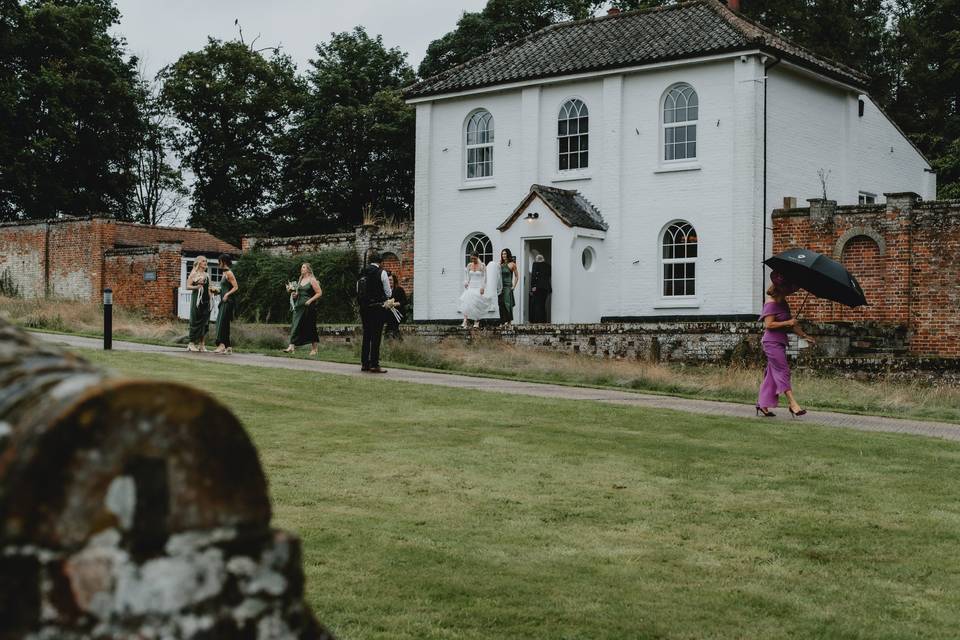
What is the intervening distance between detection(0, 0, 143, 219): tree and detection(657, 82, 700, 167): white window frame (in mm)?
28328

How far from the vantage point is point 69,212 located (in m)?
54.3

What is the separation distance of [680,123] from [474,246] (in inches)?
276

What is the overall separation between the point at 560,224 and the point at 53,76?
2800cm

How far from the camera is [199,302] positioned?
75.7 feet

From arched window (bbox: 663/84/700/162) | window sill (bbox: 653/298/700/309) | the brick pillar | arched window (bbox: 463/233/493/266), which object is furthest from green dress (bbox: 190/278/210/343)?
the brick pillar

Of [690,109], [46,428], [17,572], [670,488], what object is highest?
[690,109]

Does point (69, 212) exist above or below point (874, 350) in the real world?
above

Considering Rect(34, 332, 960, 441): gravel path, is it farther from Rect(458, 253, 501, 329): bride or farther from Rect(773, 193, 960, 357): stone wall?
Rect(773, 193, 960, 357): stone wall

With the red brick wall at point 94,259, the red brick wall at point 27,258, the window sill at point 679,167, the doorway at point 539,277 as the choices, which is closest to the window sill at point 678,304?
the doorway at point 539,277

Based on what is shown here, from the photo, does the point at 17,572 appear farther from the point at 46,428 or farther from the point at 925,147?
the point at 925,147

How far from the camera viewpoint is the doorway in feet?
102

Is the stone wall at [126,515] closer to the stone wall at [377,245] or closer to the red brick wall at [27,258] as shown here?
the stone wall at [377,245]

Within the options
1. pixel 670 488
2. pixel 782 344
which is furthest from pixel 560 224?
pixel 670 488

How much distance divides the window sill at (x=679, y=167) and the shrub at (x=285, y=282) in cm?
994
